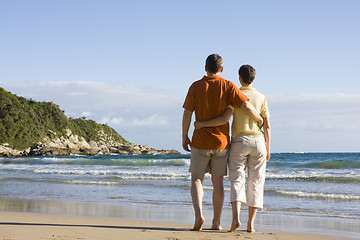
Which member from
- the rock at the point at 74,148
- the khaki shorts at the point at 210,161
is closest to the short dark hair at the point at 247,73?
the khaki shorts at the point at 210,161

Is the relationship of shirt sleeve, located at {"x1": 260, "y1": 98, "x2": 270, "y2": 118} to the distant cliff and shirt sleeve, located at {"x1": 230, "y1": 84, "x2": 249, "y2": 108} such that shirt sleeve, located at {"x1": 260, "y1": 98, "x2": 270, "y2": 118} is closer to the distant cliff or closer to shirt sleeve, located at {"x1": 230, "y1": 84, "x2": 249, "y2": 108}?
shirt sleeve, located at {"x1": 230, "y1": 84, "x2": 249, "y2": 108}

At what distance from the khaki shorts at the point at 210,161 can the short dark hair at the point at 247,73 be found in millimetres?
813

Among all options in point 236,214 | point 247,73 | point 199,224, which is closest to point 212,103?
point 247,73

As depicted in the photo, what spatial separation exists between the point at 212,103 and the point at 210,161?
2.15 ft

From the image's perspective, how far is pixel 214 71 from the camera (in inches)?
194

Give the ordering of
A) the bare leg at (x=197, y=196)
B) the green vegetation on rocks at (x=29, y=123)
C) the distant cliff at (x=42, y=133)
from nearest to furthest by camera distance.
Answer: the bare leg at (x=197, y=196), the distant cliff at (x=42, y=133), the green vegetation on rocks at (x=29, y=123)

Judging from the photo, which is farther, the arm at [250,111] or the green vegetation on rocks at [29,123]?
the green vegetation on rocks at [29,123]

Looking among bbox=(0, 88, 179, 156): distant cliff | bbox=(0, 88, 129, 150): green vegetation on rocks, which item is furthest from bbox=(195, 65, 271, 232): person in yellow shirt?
bbox=(0, 88, 129, 150): green vegetation on rocks

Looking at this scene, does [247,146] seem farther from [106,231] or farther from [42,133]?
[42,133]

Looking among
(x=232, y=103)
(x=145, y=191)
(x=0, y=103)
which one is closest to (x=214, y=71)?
(x=232, y=103)

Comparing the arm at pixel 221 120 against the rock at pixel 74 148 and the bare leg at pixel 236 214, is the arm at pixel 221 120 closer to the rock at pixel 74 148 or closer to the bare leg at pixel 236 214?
the bare leg at pixel 236 214

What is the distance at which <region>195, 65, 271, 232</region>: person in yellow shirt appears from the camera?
16.1 feet

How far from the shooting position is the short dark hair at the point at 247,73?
16.4ft

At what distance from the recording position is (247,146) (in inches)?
193
